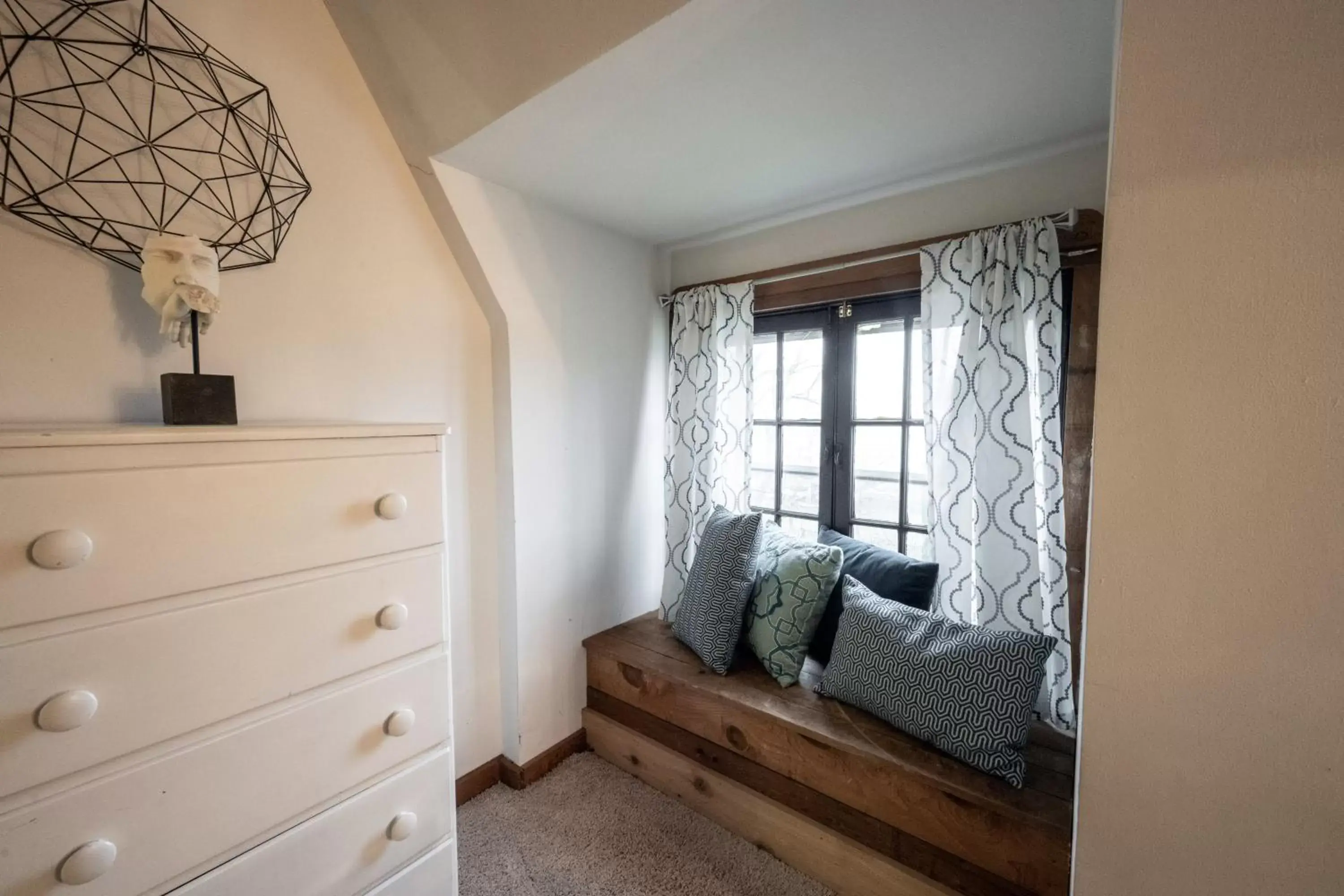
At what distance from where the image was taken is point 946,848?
1266 mm

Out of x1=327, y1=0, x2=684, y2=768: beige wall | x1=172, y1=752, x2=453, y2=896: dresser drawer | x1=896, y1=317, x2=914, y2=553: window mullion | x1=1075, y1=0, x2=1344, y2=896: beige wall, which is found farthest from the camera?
x1=896, y1=317, x2=914, y2=553: window mullion

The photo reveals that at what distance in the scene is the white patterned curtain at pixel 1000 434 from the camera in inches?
57.5

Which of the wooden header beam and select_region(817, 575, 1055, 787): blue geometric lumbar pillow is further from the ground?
the wooden header beam

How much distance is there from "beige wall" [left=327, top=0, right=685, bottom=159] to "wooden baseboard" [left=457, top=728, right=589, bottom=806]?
2.03 metres

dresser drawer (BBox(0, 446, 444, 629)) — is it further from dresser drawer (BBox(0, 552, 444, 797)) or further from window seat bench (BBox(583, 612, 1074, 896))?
window seat bench (BBox(583, 612, 1074, 896))

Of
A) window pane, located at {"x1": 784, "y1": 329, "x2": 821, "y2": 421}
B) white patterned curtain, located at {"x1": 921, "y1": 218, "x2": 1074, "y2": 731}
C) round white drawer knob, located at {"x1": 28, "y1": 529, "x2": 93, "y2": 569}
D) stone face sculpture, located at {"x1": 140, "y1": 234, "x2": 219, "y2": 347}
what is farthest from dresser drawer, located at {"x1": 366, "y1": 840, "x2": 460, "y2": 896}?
window pane, located at {"x1": 784, "y1": 329, "x2": 821, "y2": 421}

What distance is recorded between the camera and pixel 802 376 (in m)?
2.13

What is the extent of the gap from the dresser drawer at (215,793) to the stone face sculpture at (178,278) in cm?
80

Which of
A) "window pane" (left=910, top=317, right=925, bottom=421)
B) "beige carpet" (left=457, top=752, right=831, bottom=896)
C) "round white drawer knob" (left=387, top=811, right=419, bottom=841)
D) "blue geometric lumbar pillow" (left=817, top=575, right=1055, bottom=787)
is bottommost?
"beige carpet" (left=457, top=752, right=831, bottom=896)

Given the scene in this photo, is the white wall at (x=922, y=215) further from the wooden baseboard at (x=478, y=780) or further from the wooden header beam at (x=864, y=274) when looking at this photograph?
the wooden baseboard at (x=478, y=780)

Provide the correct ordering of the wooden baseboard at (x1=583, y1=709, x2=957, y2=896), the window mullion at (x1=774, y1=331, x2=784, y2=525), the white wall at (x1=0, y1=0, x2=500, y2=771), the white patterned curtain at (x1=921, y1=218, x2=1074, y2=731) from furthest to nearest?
the window mullion at (x1=774, y1=331, x2=784, y2=525)
the white patterned curtain at (x1=921, y1=218, x2=1074, y2=731)
the wooden baseboard at (x1=583, y1=709, x2=957, y2=896)
the white wall at (x1=0, y1=0, x2=500, y2=771)

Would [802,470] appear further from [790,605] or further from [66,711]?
[66,711]

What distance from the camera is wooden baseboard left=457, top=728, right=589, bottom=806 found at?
1762 mm

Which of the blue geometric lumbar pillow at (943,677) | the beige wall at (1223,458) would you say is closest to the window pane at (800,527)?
the blue geometric lumbar pillow at (943,677)
